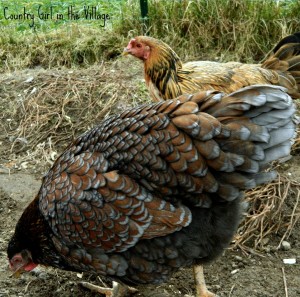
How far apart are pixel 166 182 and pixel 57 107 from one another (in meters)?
2.97

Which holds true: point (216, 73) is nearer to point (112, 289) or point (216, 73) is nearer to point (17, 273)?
point (112, 289)

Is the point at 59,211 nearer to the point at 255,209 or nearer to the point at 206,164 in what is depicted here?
the point at 206,164

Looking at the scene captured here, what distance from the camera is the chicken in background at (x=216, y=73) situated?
4.76m

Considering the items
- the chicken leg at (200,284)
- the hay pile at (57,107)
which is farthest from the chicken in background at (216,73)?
the chicken leg at (200,284)

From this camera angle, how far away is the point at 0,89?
6.30m

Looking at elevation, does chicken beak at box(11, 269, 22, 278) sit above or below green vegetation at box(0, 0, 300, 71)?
below

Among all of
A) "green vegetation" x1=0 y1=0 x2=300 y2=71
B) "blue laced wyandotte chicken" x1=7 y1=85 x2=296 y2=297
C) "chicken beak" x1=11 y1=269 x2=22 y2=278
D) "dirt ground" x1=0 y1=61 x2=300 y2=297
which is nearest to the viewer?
"blue laced wyandotte chicken" x1=7 y1=85 x2=296 y2=297

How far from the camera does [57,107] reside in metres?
5.78

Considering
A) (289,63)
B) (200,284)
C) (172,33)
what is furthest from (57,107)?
(200,284)

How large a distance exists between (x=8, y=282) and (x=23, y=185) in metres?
1.22

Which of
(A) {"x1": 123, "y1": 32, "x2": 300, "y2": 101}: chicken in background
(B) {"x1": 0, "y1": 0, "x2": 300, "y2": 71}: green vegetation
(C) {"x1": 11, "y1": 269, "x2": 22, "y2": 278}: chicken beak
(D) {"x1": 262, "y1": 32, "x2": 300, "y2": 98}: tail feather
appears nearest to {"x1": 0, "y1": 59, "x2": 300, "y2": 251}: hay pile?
(D) {"x1": 262, "y1": 32, "x2": 300, "y2": 98}: tail feather

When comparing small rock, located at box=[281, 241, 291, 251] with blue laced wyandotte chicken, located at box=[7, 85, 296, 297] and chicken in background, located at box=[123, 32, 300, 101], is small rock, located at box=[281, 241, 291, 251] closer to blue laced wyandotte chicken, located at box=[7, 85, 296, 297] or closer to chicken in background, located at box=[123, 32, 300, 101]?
blue laced wyandotte chicken, located at box=[7, 85, 296, 297]

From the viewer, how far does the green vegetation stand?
6.89 meters

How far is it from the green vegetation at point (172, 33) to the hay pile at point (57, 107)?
829 millimetres
